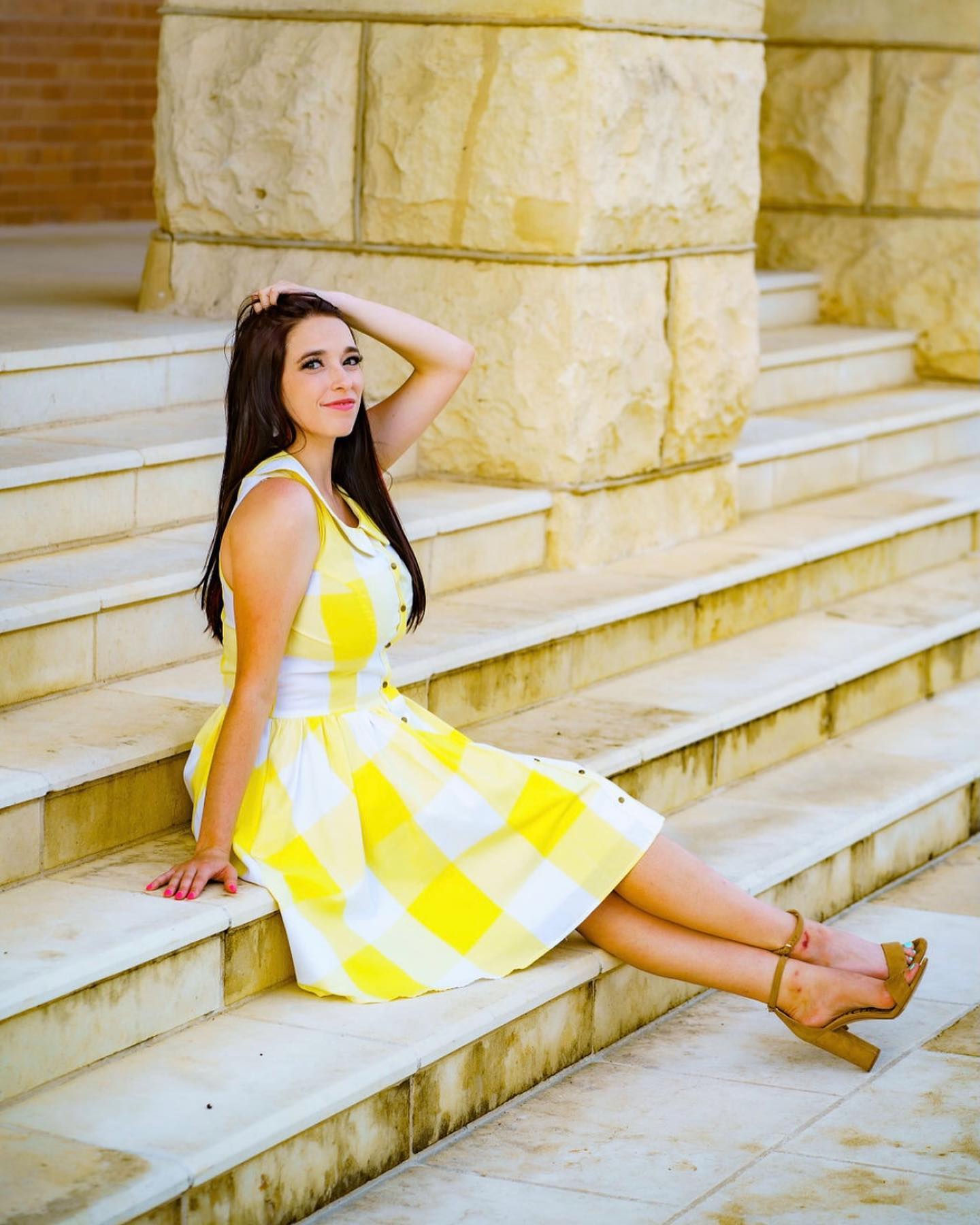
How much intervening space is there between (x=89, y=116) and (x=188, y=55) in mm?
3763

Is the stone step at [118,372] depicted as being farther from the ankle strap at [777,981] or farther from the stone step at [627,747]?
the ankle strap at [777,981]

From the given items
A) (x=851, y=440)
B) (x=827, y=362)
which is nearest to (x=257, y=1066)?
(x=851, y=440)

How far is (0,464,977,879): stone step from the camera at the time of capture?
351 centimetres

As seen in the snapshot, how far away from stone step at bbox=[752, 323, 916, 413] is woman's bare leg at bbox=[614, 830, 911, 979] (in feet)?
10.8

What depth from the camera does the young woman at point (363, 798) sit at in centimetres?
337

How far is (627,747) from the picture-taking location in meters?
4.42

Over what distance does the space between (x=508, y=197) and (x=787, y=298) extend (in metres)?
2.67

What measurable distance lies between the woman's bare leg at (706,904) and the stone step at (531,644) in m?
0.72

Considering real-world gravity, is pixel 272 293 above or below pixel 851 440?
above

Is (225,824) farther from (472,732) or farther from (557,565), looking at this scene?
(557,565)

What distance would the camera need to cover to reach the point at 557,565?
17.8 feet

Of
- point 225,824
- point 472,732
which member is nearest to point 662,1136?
point 225,824

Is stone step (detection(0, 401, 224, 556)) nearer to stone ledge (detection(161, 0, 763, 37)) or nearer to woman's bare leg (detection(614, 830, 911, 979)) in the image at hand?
stone ledge (detection(161, 0, 763, 37))

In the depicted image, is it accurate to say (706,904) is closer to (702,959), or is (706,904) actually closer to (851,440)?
(702,959)
